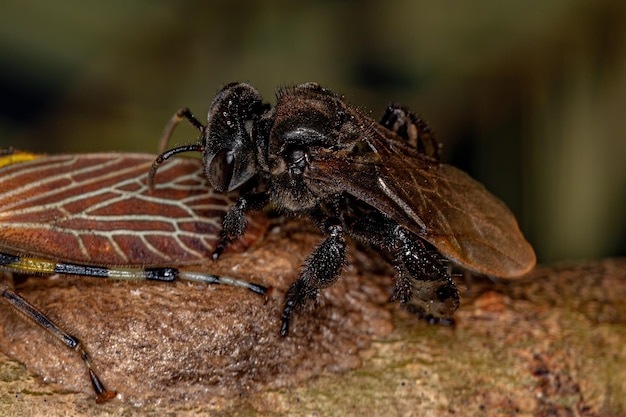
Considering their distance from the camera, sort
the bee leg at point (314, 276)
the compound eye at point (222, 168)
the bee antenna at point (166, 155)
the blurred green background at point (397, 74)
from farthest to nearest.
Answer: the blurred green background at point (397, 74) → the bee antenna at point (166, 155) → the compound eye at point (222, 168) → the bee leg at point (314, 276)

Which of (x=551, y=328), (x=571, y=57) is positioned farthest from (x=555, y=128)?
(x=551, y=328)

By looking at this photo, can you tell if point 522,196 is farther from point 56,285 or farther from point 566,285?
point 56,285

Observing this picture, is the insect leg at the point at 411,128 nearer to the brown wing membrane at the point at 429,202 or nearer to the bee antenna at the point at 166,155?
the brown wing membrane at the point at 429,202

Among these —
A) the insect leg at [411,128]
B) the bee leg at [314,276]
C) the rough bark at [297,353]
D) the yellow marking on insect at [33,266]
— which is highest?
the insect leg at [411,128]

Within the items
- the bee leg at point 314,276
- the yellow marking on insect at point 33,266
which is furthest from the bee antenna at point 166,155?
the bee leg at point 314,276

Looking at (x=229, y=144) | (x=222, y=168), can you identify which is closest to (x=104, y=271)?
(x=222, y=168)

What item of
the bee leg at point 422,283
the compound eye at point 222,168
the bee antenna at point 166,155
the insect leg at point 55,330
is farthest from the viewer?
the bee antenna at point 166,155
